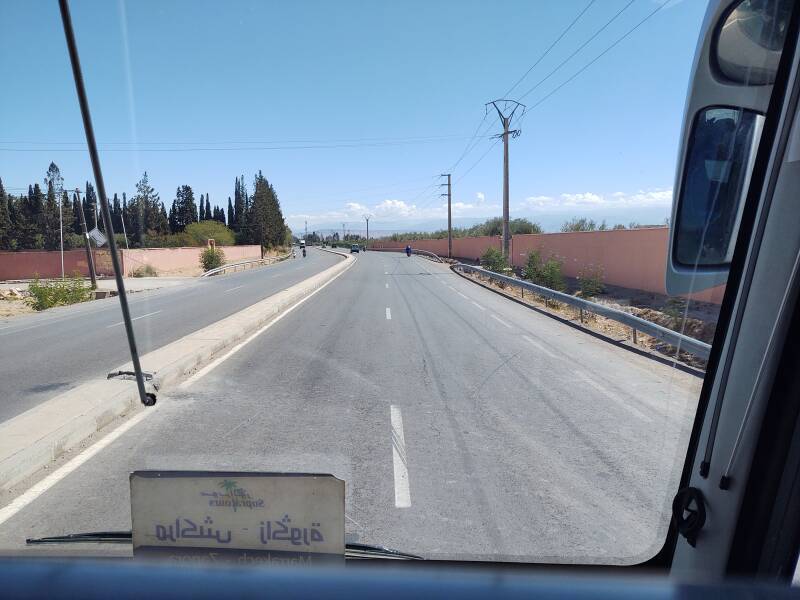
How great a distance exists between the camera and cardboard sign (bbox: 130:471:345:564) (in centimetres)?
214

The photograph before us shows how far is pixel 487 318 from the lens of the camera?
17.4 m

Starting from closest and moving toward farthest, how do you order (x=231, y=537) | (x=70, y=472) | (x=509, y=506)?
(x=231, y=537) < (x=509, y=506) < (x=70, y=472)

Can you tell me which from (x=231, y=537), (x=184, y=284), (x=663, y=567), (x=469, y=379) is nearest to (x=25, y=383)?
(x=469, y=379)

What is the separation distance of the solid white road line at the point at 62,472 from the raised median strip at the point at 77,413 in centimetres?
15

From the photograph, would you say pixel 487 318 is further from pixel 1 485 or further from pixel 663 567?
pixel 663 567

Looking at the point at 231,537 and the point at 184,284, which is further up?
the point at 231,537

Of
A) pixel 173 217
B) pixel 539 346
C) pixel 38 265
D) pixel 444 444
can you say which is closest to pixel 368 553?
pixel 173 217

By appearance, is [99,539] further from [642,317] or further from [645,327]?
[642,317]

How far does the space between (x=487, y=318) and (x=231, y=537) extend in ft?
51.0

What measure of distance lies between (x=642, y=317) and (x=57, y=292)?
19948 millimetres

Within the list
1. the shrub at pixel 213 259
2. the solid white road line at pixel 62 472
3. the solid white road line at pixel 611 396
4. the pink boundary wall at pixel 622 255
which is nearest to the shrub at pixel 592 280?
the pink boundary wall at pixel 622 255

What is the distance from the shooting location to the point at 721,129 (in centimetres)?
235

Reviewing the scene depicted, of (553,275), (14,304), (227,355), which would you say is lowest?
(14,304)

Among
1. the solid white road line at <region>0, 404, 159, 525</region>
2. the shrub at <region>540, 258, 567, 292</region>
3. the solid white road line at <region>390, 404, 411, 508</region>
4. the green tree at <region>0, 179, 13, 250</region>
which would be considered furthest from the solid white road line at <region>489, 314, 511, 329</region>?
the green tree at <region>0, 179, 13, 250</region>
